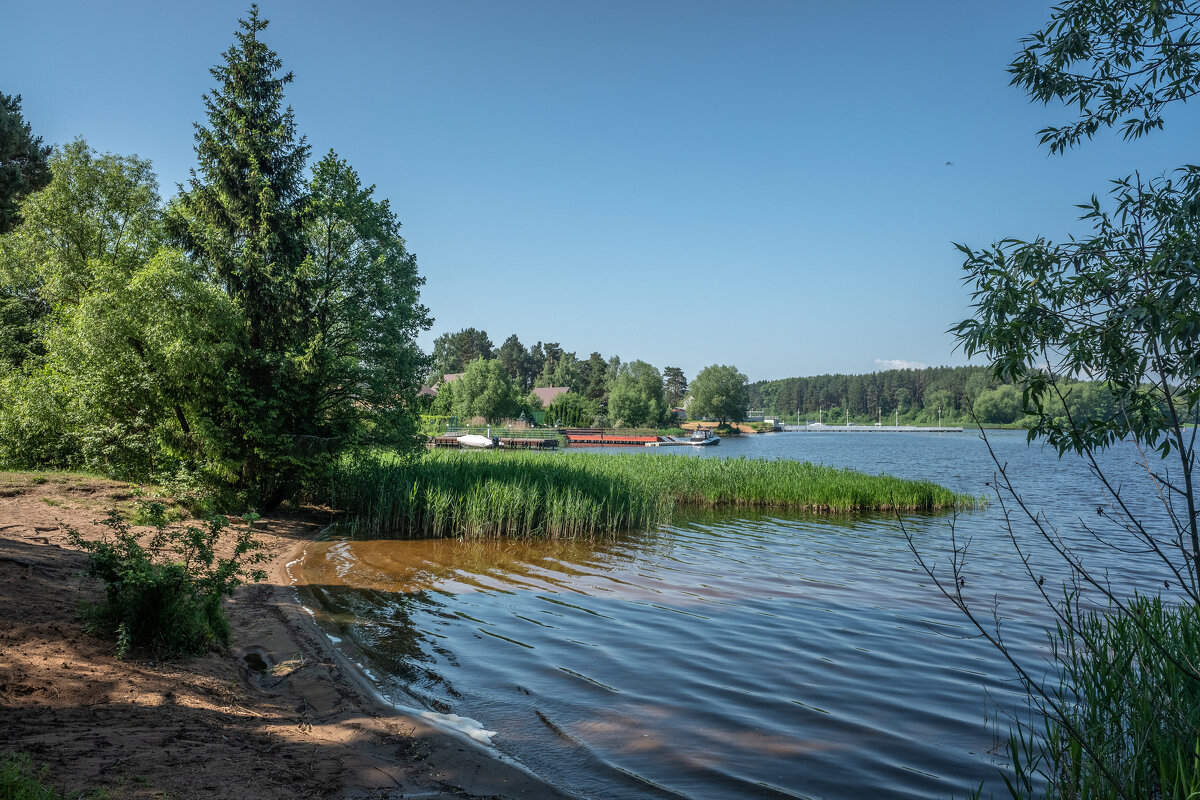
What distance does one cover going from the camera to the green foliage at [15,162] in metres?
21.9

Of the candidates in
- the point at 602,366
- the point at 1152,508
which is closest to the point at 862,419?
the point at 602,366

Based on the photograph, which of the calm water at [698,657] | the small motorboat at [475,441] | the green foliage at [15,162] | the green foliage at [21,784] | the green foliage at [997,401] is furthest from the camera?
the small motorboat at [475,441]

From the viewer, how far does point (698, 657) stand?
28.5ft

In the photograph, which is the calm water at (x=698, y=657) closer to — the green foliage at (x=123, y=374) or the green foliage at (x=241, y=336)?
the green foliage at (x=241, y=336)

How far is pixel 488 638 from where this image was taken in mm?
9320

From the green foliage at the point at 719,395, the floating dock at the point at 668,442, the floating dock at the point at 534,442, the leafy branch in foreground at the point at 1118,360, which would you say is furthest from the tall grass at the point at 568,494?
the green foliage at the point at 719,395

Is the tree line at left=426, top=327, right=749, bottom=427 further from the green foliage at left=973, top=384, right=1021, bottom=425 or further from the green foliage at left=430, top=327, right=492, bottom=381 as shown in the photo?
the green foliage at left=973, top=384, right=1021, bottom=425

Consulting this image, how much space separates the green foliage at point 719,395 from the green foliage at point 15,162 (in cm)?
10402

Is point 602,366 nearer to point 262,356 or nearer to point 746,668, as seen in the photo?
point 262,356

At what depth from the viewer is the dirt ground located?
167 inches

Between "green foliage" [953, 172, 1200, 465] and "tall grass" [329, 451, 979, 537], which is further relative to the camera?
"tall grass" [329, 451, 979, 537]

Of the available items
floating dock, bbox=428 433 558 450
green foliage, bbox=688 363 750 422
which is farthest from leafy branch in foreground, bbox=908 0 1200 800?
green foliage, bbox=688 363 750 422

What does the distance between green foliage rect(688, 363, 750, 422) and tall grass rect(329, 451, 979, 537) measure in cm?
9382

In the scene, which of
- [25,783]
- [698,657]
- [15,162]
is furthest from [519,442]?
[25,783]
